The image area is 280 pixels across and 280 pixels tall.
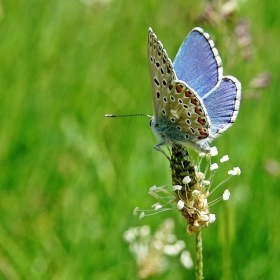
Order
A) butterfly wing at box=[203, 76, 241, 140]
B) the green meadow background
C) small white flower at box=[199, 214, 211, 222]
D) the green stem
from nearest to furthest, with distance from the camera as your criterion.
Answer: the green stem
small white flower at box=[199, 214, 211, 222]
butterfly wing at box=[203, 76, 241, 140]
the green meadow background

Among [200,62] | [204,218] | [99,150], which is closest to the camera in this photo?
[204,218]

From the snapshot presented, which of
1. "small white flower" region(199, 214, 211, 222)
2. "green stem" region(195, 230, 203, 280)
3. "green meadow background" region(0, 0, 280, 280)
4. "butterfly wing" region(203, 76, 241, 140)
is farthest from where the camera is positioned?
"green meadow background" region(0, 0, 280, 280)

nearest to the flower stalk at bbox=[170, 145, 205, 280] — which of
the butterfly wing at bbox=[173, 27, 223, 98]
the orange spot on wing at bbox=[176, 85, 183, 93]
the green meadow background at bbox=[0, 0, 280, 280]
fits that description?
the orange spot on wing at bbox=[176, 85, 183, 93]

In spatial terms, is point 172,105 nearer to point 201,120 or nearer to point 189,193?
point 201,120

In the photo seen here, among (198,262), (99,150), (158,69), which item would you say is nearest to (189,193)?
(198,262)

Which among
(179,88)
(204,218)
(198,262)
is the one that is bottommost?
(198,262)

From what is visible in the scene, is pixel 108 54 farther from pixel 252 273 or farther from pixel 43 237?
pixel 252 273

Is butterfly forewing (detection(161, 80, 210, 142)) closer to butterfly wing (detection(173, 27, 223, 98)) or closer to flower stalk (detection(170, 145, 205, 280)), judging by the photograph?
butterfly wing (detection(173, 27, 223, 98))

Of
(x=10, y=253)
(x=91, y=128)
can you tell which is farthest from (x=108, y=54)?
(x=10, y=253)

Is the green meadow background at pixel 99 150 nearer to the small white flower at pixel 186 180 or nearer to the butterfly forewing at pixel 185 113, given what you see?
the butterfly forewing at pixel 185 113
